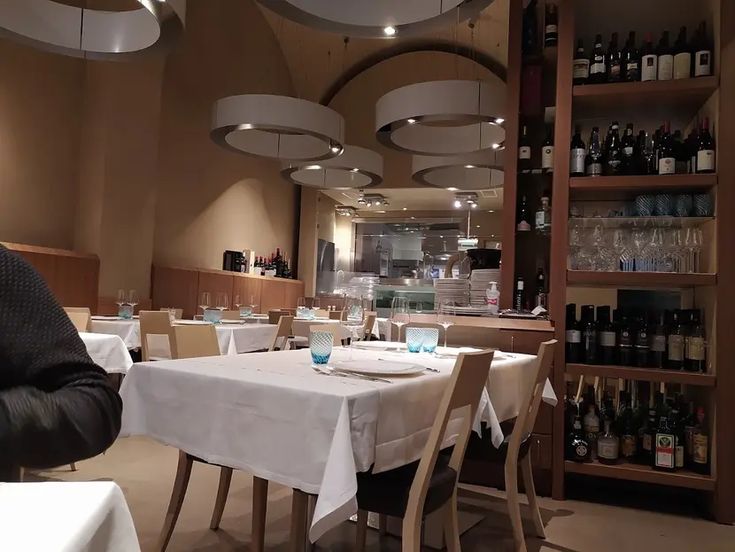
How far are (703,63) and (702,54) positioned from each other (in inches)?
2.2

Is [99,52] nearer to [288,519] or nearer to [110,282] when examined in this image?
[110,282]

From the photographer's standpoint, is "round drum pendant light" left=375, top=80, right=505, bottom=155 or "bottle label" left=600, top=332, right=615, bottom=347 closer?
"bottle label" left=600, top=332, right=615, bottom=347

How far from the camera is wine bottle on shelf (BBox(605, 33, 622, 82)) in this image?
3693 mm

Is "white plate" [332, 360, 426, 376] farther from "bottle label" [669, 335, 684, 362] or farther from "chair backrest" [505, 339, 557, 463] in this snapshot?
"bottle label" [669, 335, 684, 362]

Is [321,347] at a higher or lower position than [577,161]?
lower

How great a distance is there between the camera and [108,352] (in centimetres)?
355

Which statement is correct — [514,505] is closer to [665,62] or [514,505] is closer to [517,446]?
[517,446]

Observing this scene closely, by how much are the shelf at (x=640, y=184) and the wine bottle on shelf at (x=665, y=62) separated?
0.61m

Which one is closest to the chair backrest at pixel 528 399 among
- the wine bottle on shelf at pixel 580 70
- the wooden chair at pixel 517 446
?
the wooden chair at pixel 517 446

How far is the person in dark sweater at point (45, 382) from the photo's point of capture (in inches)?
30.4

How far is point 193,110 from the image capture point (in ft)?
25.8

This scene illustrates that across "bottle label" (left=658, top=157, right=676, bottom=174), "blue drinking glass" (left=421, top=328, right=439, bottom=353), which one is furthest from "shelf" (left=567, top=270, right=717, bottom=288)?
"blue drinking glass" (left=421, top=328, right=439, bottom=353)

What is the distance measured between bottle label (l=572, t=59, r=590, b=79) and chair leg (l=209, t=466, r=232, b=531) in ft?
10.1

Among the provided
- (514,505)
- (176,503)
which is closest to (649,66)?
(514,505)
